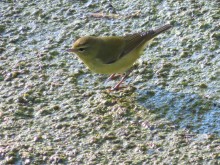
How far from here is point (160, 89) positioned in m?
7.46

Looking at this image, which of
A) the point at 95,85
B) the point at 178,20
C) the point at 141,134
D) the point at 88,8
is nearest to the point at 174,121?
the point at 141,134

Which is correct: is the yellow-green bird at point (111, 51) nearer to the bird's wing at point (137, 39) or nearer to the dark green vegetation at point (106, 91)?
the bird's wing at point (137, 39)

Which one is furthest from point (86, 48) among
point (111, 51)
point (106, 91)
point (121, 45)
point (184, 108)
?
point (184, 108)

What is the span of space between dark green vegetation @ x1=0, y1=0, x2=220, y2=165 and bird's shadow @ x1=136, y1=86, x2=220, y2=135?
0.01 metres

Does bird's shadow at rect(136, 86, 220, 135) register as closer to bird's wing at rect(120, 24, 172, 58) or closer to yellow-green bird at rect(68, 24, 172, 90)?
yellow-green bird at rect(68, 24, 172, 90)

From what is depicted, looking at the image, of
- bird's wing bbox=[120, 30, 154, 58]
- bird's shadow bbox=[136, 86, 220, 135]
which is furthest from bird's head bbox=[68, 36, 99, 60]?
bird's shadow bbox=[136, 86, 220, 135]

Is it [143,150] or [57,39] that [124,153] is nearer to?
[143,150]

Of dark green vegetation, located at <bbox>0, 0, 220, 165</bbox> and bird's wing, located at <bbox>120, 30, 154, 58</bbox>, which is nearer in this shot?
dark green vegetation, located at <bbox>0, 0, 220, 165</bbox>

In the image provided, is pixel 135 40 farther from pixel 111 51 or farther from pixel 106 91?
pixel 106 91

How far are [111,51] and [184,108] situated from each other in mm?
1102

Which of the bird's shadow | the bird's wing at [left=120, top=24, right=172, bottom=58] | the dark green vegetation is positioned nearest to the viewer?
the dark green vegetation

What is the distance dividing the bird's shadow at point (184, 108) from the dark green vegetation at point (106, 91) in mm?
10

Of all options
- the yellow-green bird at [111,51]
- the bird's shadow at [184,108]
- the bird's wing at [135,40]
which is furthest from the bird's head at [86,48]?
the bird's shadow at [184,108]

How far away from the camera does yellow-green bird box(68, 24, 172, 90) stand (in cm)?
746
